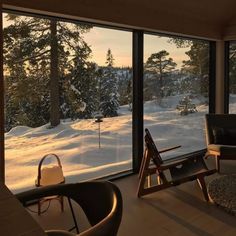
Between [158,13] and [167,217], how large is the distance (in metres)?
Answer: 2.79

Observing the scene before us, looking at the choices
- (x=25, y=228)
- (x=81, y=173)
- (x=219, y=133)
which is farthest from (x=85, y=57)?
(x=25, y=228)

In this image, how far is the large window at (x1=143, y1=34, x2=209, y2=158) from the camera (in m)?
4.82

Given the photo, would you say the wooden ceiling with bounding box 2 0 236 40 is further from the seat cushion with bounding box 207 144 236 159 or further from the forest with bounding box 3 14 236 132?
the seat cushion with bounding box 207 144 236 159

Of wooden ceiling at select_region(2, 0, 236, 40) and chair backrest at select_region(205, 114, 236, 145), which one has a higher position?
wooden ceiling at select_region(2, 0, 236, 40)

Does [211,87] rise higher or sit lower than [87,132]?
higher

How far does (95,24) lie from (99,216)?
2.83 metres

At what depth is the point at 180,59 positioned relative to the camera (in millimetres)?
5391

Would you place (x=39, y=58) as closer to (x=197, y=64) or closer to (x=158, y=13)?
(x=158, y=13)

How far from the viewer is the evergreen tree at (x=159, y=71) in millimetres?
4793

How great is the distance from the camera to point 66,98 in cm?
381

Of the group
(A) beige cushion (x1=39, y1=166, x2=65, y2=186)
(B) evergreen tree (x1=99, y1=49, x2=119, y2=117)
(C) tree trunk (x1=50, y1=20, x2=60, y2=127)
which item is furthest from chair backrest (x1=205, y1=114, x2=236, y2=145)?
(A) beige cushion (x1=39, y1=166, x2=65, y2=186)

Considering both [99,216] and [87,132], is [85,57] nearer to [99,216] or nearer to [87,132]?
[87,132]

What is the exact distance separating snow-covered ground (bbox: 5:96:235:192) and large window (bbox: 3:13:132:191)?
Answer: 0.04ft

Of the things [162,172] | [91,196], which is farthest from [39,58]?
[91,196]
